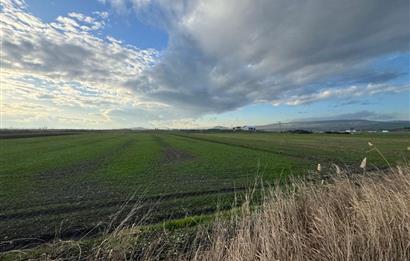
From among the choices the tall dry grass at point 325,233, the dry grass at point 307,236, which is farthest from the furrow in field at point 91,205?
the tall dry grass at point 325,233

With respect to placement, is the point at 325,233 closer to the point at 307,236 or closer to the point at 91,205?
the point at 307,236

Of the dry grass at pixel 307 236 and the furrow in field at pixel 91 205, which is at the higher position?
the dry grass at pixel 307 236

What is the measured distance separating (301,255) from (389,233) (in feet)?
4.66

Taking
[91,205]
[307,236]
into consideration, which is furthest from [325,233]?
[91,205]

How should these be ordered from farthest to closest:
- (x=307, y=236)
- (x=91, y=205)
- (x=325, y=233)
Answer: (x=91, y=205)
(x=307, y=236)
(x=325, y=233)

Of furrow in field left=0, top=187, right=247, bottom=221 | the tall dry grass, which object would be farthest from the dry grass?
furrow in field left=0, top=187, right=247, bottom=221

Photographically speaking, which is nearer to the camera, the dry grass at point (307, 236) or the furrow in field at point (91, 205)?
the dry grass at point (307, 236)

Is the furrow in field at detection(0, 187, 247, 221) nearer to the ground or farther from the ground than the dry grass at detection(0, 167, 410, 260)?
nearer to the ground

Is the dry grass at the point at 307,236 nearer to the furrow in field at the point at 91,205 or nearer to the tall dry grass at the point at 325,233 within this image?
the tall dry grass at the point at 325,233

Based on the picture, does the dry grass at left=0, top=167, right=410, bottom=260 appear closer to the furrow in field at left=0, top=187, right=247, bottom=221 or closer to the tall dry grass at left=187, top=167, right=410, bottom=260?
the tall dry grass at left=187, top=167, right=410, bottom=260

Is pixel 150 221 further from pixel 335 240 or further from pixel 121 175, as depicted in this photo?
pixel 121 175

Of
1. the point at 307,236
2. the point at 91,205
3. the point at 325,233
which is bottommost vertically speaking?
the point at 91,205

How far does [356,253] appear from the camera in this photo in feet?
13.2

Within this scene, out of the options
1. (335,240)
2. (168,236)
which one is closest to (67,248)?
(168,236)
